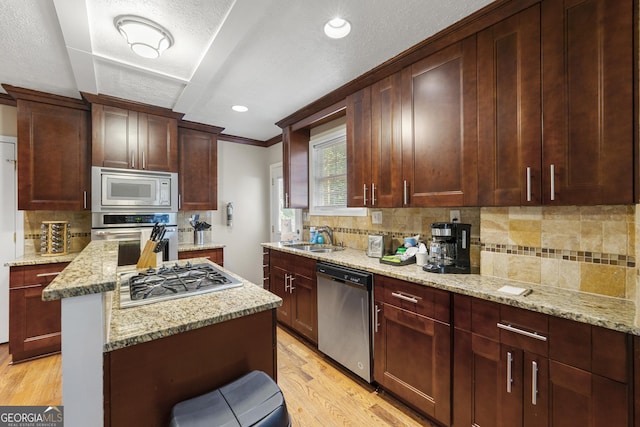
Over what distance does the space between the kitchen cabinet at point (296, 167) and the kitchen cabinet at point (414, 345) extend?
1.88 m

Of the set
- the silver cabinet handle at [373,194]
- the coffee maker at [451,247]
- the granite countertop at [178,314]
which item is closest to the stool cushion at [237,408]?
the granite countertop at [178,314]

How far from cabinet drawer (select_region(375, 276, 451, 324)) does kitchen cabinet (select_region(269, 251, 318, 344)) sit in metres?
0.86

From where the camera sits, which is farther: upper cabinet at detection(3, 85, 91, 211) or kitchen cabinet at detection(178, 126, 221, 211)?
kitchen cabinet at detection(178, 126, 221, 211)

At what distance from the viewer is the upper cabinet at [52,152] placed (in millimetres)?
2680

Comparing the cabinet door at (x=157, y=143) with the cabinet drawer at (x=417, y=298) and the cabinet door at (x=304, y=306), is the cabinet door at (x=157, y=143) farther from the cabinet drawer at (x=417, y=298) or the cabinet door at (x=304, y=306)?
the cabinet drawer at (x=417, y=298)

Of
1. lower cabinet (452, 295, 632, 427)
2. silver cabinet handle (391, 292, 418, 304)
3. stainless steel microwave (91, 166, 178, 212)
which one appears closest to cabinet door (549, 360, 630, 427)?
lower cabinet (452, 295, 632, 427)

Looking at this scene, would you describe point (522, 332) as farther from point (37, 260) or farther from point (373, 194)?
point (37, 260)

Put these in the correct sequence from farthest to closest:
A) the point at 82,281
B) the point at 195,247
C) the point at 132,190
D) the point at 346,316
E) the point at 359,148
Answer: the point at 195,247, the point at 132,190, the point at 359,148, the point at 346,316, the point at 82,281

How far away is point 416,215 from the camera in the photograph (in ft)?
8.01

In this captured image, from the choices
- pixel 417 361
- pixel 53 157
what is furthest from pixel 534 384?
pixel 53 157

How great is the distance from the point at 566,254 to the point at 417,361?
3.52 feet

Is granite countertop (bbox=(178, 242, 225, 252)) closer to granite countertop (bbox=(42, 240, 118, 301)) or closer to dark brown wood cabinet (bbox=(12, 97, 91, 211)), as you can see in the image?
dark brown wood cabinet (bbox=(12, 97, 91, 211))

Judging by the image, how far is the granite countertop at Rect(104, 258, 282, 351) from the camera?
99cm

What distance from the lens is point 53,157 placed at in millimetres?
2807
